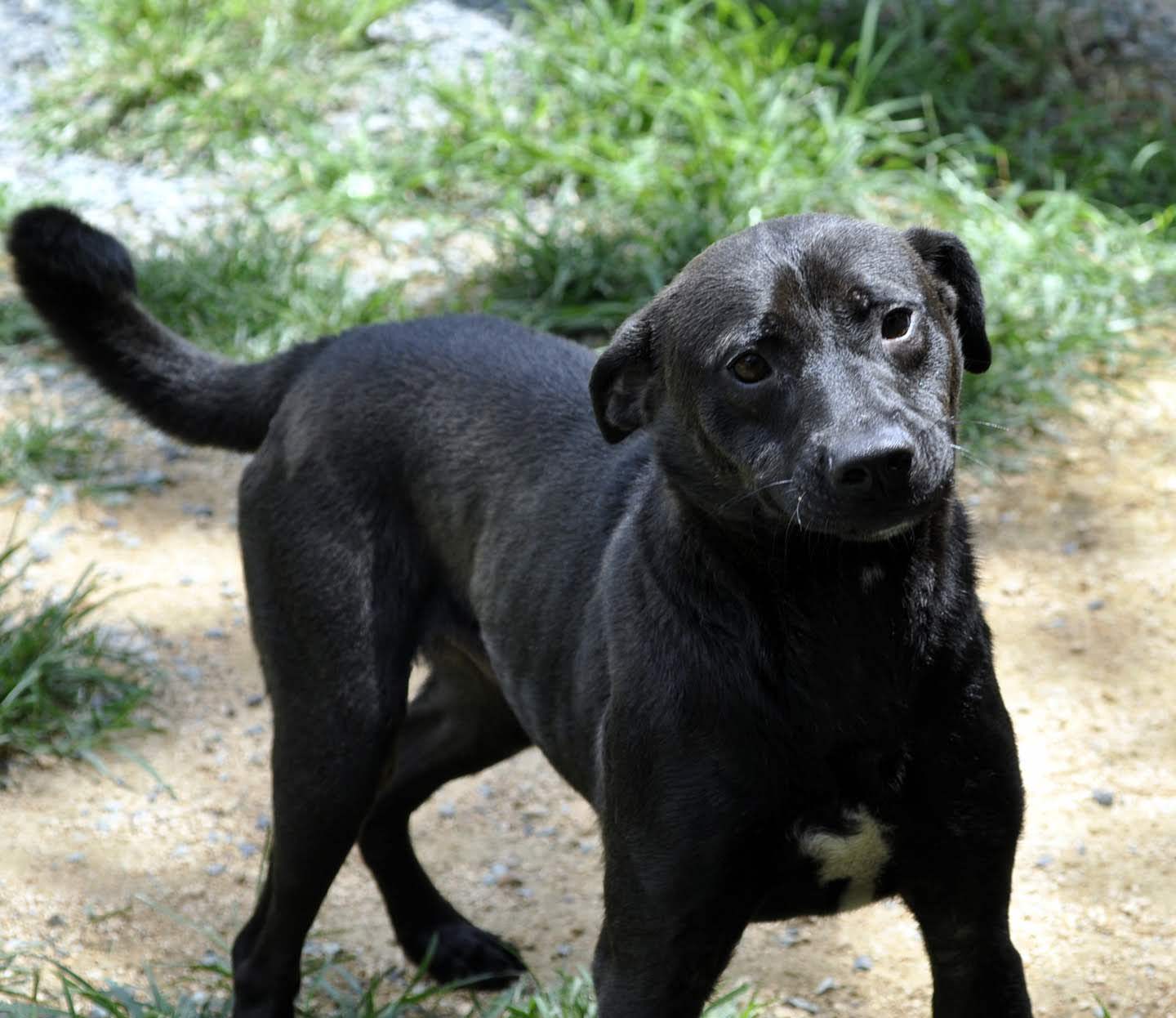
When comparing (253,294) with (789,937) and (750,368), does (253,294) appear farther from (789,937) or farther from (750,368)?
(750,368)

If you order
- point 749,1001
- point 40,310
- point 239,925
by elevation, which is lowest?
point 239,925

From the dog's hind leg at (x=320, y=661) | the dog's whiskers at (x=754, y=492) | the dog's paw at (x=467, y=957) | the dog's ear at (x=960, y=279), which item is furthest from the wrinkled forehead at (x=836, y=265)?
the dog's paw at (x=467, y=957)

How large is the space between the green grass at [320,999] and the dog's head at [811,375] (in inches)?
44.7

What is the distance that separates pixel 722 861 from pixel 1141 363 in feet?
10.9

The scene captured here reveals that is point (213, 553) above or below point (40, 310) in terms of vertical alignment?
below

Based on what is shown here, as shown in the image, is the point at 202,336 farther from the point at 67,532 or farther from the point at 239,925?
the point at 239,925

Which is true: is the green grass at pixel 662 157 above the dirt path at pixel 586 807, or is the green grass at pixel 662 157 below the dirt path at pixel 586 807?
above

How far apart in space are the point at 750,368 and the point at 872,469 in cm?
32

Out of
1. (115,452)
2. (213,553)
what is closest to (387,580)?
(213,553)

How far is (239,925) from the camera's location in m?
3.72

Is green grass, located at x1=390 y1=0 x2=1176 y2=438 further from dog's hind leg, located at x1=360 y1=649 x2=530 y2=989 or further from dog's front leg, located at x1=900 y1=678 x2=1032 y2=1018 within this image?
dog's front leg, located at x1=900 y1=678 x2=1032 y2=1018

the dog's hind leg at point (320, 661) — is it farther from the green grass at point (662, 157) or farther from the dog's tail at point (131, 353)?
the green grass at point (662, 157)

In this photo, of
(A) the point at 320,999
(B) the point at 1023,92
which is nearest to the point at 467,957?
(A) the point at 320,999

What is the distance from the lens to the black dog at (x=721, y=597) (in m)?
2.41
